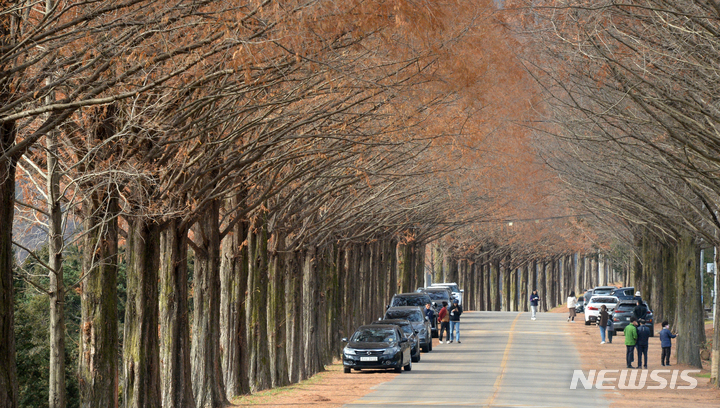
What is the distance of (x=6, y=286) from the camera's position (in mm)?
10312

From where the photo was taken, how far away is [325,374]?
106 feet

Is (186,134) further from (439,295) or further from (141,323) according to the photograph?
(439,295)

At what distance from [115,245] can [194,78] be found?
315cm

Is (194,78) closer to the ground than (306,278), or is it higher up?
higher up

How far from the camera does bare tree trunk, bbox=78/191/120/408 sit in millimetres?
14414

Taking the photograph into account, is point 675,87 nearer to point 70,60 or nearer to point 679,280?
point 70,60

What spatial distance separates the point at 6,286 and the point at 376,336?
20921 mm

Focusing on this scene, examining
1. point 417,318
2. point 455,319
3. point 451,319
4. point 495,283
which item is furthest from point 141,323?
point 495,283


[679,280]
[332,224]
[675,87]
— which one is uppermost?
[675,87]

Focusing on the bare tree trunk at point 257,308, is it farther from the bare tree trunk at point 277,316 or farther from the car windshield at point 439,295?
the car windshield at point 439,295

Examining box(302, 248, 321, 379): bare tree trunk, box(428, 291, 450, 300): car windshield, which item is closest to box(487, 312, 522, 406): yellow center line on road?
box(428, 291, 450, 300): car windshield

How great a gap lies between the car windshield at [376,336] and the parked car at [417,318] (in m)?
6.79

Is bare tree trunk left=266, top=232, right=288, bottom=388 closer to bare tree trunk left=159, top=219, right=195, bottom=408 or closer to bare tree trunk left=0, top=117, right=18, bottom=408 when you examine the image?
bare tree trunk left=159, top=219, right=195, bottom=408

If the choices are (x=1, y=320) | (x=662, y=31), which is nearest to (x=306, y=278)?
(x=662, y=31)
